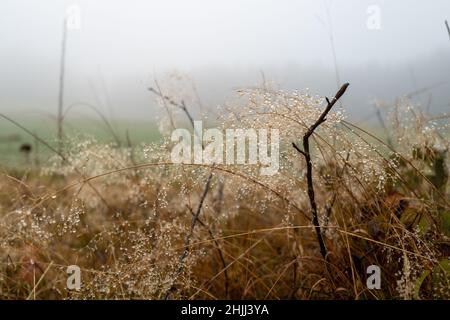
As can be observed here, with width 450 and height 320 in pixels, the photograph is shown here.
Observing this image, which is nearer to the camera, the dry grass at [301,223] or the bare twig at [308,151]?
the bare twig at [308,151]

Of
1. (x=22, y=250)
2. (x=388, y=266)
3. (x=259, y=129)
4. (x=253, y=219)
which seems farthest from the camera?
(x=253, y=219)

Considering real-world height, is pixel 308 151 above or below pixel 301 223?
above

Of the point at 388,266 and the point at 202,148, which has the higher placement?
the point at 202,148

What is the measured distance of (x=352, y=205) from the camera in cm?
166

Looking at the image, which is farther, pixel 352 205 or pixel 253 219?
pixel 253 219

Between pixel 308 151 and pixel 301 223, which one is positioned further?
pixel 301 223

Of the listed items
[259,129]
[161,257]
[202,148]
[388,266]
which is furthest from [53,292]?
[388,266]

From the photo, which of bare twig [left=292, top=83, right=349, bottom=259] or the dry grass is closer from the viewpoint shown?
bare twig [left=292, top=83, right=349, bottom=259]
